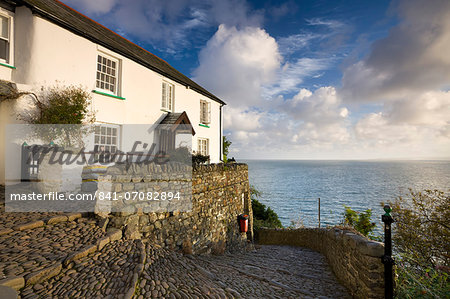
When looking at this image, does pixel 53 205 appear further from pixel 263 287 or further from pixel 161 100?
pixel 161 100

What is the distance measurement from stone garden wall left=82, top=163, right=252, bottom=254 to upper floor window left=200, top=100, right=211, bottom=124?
16.6 feet

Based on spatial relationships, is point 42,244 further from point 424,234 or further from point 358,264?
point 424,234

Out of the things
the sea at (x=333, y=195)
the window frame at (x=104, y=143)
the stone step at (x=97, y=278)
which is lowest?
the sea at (x=333, y=195)

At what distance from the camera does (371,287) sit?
169 inches

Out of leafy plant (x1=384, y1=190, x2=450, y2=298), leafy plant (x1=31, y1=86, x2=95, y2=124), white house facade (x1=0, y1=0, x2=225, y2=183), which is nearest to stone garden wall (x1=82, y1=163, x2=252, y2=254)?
leafy plant (x1=31, y1=86, x2=95, y2=124)

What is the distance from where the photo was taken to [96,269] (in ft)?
11.4

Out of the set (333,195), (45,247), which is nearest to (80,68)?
(45,247)

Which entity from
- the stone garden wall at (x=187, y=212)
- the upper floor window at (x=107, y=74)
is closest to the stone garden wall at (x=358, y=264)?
the stone garden wall at (x=187, y=212)

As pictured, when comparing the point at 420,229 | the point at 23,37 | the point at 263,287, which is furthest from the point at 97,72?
the point at 420,229

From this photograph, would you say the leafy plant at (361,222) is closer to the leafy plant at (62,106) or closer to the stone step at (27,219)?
the stone step at (27,219)

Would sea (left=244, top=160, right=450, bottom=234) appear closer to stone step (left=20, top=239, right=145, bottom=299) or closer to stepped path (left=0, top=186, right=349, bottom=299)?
stepped path (left=0, top=186, right=349, bottom=299)

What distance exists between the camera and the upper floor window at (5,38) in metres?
7.10

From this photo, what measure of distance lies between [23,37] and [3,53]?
790 mm

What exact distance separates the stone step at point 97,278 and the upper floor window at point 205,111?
12.7 metres
